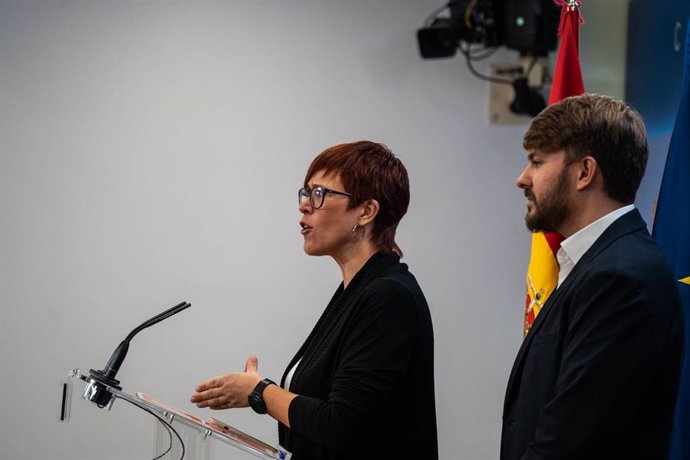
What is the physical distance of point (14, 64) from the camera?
11.3ft

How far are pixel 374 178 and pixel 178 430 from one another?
0.69 meters

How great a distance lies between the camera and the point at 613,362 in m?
1.24

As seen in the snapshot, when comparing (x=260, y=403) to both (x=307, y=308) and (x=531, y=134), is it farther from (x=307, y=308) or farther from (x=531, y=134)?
(x=307, y=308)

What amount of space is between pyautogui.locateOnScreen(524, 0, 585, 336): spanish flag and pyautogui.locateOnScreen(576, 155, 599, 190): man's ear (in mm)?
893

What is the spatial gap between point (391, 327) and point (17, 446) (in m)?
2.49

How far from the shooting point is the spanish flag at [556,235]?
232 cm

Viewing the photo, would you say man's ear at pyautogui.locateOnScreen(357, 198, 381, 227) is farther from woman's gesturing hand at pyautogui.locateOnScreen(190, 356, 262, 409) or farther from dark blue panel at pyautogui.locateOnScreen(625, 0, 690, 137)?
dark blue panel at pyautogui.locateOnScreen(625, 0, 690, 137)

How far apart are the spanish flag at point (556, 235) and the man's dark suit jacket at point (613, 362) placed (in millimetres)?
938

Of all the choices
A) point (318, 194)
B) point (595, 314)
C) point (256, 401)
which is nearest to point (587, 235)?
point (595, 314)

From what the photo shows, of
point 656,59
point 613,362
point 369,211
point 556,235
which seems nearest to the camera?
point 613,362

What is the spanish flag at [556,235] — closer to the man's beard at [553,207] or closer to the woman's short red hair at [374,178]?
the woman's short red hair at [374,178]

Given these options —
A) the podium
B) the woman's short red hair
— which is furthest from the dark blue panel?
the podium

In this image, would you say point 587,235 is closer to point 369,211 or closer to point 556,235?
point 369,211

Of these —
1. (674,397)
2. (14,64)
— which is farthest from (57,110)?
(674,397)
